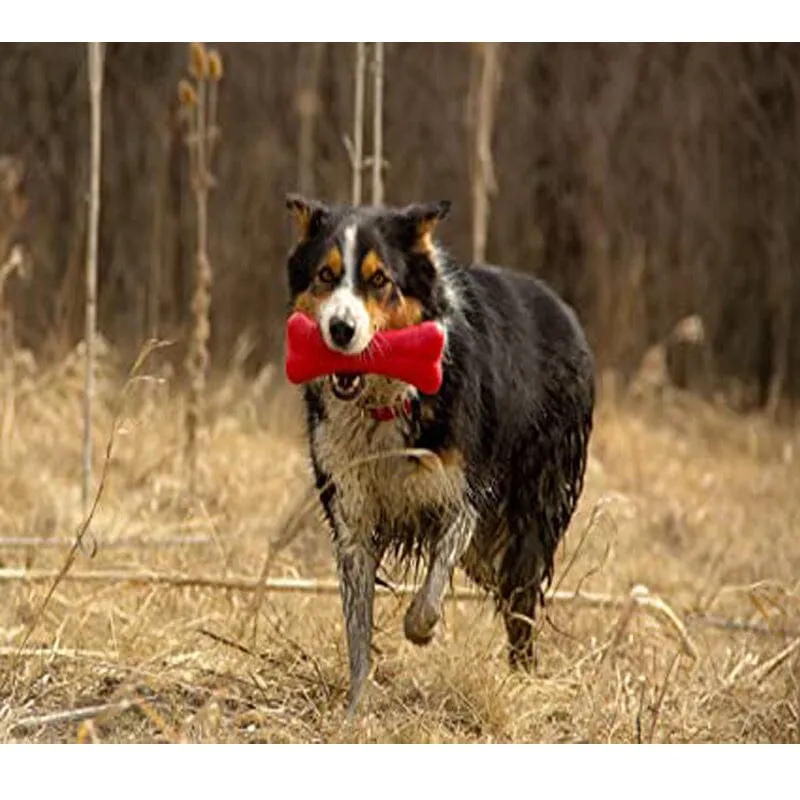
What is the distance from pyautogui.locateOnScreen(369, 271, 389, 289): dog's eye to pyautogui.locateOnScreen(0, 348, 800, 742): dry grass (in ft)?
2.36

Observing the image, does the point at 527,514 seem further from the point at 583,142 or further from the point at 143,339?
the point at 583,142

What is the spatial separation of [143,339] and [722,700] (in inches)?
191

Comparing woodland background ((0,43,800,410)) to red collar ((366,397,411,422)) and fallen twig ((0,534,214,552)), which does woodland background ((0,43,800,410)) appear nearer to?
fallen twig ((0,534,214,552))

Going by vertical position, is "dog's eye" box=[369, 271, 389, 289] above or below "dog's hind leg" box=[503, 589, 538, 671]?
above

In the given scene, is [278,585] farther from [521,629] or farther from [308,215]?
[308,215]

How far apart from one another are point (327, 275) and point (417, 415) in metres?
0.46

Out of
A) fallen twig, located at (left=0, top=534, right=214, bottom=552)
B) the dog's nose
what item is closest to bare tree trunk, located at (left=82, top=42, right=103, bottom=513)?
fallen twig, located at (left=0, top=534, right=214, bottom=552)

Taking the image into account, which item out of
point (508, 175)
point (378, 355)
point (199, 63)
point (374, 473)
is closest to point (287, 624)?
point (374, 473)

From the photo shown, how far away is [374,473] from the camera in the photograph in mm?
4727

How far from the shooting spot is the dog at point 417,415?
441cm

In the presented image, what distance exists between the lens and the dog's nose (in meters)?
4.21

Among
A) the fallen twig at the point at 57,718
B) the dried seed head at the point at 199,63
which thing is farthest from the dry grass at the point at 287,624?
the dried seed head at the point at 199,63

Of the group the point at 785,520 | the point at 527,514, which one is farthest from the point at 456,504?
the point at 785,520

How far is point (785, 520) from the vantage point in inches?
311
